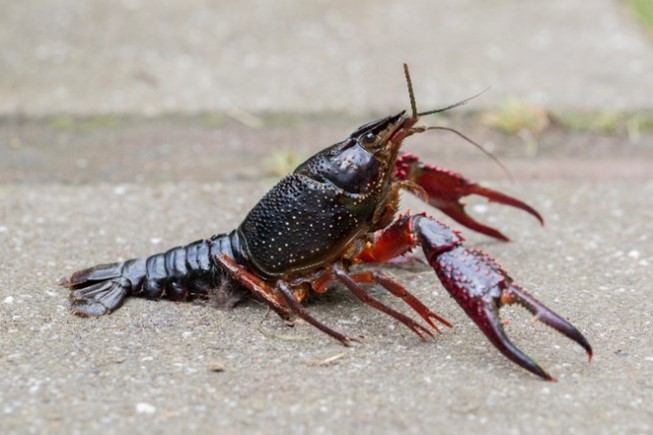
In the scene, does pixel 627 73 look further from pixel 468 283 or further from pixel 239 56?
pixel 468 283

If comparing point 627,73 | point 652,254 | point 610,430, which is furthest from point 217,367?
point 627,73

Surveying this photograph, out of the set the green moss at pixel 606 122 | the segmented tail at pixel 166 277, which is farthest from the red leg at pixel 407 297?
the green moss at pixel 606 122

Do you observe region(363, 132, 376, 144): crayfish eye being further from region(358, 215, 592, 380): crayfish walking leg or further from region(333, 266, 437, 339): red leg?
region(333, 266, 437, 339): red leg

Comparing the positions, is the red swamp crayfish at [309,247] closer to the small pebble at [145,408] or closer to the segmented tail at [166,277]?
the segmented tail at [166,277]

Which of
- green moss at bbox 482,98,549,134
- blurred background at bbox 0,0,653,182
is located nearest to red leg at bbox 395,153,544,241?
blurred background at bbox 0,0,653,182

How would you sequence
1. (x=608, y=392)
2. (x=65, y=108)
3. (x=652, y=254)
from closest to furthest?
(x=608, y=392) < (x=652, y=254) < (x=65, y=108)

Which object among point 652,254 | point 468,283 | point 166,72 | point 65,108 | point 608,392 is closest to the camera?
point 608,392

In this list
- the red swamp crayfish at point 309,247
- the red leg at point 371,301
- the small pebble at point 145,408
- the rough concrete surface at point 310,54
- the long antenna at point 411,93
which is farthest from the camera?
the rough concrete surface at point 310,54
